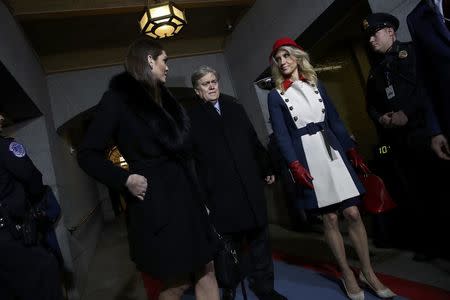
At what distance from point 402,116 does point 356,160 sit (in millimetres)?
517

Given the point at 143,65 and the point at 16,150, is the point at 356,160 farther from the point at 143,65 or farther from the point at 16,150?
the point at 16,150

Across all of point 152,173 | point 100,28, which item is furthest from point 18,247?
point 100,28

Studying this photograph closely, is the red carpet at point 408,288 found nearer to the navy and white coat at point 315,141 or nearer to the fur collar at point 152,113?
the navy and white coat at point 315,141

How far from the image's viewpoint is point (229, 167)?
228 cm

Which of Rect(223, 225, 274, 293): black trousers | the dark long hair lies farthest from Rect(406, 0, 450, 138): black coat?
Rect(223, 225, 274, 293): black trousers

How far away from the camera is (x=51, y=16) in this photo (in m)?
4.05

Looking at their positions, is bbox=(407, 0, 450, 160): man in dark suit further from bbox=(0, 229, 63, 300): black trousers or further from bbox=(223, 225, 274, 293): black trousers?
bbox=(0, 229, 63, 300): black trousers

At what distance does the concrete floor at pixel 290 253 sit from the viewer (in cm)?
228

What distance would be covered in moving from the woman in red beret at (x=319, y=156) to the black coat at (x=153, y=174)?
32.8 inches

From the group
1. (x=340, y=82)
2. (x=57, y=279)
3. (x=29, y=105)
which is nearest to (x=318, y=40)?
(x=340, y=82)

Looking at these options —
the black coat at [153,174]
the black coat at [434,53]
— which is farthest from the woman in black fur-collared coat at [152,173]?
the black coat at [434,53]

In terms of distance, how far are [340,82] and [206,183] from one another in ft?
13.3

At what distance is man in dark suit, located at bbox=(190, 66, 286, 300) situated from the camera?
2.25 meters

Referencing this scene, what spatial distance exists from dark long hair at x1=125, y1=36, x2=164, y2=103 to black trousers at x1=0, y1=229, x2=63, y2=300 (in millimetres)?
1277
